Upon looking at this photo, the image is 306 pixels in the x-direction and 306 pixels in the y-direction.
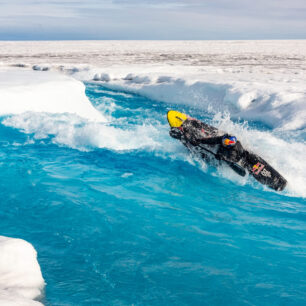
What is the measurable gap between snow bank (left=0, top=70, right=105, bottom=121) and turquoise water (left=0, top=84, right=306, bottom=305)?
231 centimetres

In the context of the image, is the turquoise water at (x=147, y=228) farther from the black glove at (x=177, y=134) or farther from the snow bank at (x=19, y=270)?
the black glove at (x=177, y=134)

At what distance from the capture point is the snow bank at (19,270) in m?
3.71

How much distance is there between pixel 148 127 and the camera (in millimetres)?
13117

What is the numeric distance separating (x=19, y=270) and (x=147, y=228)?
2.81 metres

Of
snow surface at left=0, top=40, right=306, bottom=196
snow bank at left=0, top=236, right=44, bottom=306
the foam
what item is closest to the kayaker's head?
snow surface at left=0, top=40, right=306, bottom=196

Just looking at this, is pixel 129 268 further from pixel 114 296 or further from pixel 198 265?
pixel 198 265

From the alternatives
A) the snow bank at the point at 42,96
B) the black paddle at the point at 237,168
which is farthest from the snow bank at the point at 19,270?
the snow bank at the point at 42,96

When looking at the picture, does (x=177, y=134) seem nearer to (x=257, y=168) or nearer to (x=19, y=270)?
(x=257, y=168)

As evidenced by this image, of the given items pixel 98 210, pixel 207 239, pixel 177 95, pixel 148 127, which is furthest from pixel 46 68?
pixel 207 239

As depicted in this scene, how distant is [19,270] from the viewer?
3.89m

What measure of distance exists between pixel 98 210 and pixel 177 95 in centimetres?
1221

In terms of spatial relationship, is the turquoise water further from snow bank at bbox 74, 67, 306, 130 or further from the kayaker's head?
snow bank at bbox 74, 67, 306, 130

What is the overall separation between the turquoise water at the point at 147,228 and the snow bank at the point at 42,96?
2.31m

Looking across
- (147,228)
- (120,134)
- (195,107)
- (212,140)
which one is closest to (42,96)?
(120,134)
